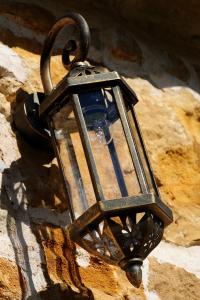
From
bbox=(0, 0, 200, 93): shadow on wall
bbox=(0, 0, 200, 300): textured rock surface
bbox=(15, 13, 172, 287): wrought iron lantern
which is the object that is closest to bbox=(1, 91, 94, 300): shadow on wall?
bbox=(0, 0, 200, 300): textured rock surface

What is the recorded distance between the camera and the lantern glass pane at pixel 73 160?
1457 mm

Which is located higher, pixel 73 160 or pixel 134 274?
pixel 73 160

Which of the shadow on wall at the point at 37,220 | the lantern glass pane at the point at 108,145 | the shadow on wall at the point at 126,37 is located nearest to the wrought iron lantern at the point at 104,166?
the lantern glass pane at the point at 108,145

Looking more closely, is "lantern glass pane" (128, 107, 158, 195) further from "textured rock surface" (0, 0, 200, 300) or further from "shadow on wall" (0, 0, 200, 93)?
"shadow on wall" (0, 0, 200, 93)

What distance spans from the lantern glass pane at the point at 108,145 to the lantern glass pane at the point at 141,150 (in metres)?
0.04

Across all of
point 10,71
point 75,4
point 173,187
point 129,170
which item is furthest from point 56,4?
point 129,170

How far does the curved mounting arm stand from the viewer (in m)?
1.58

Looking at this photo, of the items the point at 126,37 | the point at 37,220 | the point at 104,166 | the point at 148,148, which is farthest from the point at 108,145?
the point at 126,37

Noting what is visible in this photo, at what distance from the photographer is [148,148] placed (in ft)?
6.15

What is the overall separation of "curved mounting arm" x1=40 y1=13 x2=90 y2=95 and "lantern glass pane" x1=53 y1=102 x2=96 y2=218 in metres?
0.12

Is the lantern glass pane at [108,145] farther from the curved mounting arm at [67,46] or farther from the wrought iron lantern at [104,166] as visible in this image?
the curved mounting arm at [67,46]

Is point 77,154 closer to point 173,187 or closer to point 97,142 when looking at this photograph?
point 97,142

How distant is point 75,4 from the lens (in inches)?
80.7

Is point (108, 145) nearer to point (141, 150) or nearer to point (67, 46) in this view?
→ point (141, 150)
